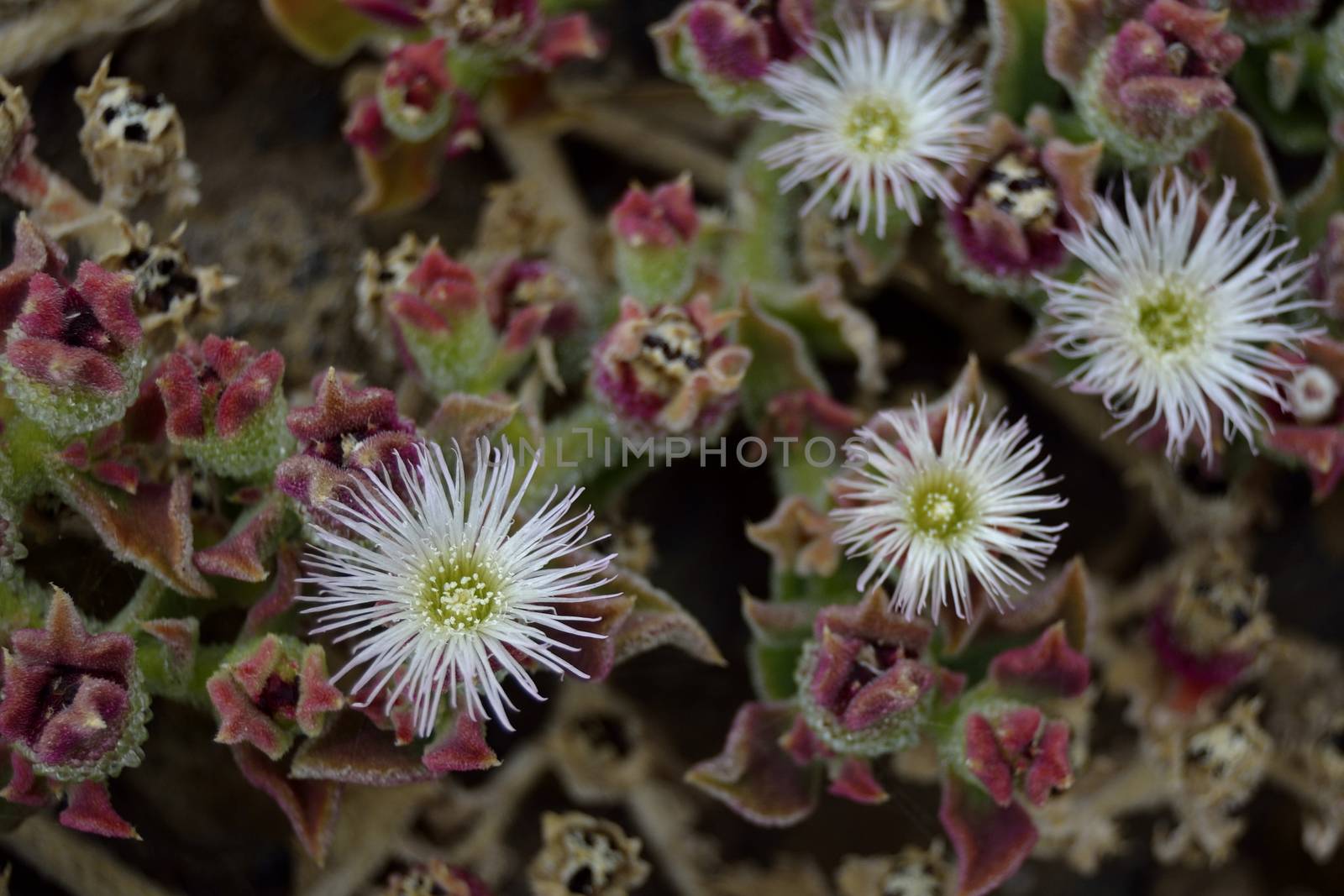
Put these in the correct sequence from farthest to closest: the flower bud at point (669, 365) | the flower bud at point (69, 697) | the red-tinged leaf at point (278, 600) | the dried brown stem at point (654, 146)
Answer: the dried brown stem at point (654, 146) < the flower bud at point (669, 365) < the red-tinged leaf at point (278, 600) < the flower bud at point (69, 697)

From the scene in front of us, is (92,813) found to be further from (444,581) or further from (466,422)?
(466,422)

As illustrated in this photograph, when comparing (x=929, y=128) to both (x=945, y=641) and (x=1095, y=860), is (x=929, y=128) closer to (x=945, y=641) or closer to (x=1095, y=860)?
(x=945, y=641)

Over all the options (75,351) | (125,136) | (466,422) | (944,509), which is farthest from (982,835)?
(125,136)

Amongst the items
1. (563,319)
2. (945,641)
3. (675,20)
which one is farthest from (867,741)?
(675,20)

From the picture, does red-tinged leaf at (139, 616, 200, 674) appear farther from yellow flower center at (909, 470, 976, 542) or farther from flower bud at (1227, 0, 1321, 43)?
flower bud at (1227, 0, 1321, 43)

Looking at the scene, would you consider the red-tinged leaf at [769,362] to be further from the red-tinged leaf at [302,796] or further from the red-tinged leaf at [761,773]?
the red-tinged leaf at [302,796]

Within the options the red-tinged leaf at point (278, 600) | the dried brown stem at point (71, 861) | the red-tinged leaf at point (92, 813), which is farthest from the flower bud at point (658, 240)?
the dried brown stem at point (71, 861)

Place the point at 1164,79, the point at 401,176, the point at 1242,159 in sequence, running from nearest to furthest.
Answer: the point at 1164,79, the point at 1242,159, the point at 401,176
